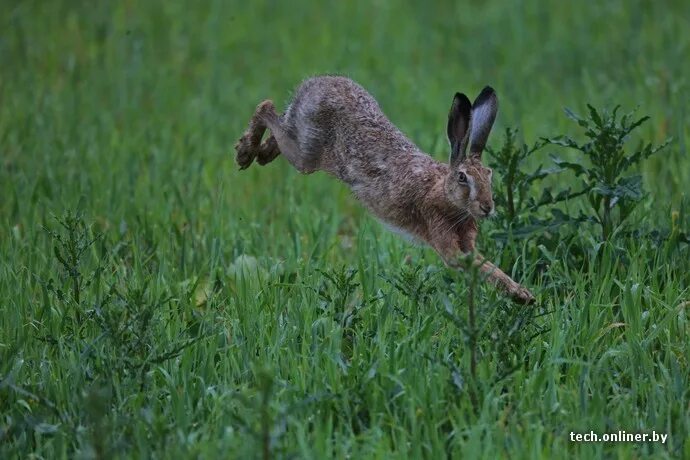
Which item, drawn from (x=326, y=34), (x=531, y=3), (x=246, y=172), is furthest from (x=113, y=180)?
(x=531, y=3)

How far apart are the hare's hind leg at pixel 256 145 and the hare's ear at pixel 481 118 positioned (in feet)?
4.42

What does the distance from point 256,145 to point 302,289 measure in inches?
47.1

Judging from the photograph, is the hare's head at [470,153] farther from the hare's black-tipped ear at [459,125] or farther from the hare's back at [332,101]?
the hare's back at [332,101]

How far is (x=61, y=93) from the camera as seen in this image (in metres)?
10.4

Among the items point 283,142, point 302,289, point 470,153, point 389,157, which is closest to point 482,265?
point 470,153

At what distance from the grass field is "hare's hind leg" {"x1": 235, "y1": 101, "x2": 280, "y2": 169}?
13.4 inches

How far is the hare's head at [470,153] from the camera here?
5675 millimetres

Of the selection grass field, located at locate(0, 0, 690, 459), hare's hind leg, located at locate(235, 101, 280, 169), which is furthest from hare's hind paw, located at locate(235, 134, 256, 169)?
grass field, located at locate(0, 0, 690, 459)

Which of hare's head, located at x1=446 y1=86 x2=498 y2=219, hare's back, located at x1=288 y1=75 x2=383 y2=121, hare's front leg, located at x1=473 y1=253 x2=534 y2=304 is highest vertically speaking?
hare's back, located at x1=288 y1=75 x2=383 y2=121

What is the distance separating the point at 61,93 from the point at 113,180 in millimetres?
2776

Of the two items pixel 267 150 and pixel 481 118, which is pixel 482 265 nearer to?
pixel 481 118

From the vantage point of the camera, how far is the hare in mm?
5793

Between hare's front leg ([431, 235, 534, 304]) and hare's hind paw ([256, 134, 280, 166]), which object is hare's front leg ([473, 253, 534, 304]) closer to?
hare's front leg ([431, 235, 534, 304])

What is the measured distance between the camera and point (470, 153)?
19.3 feet
